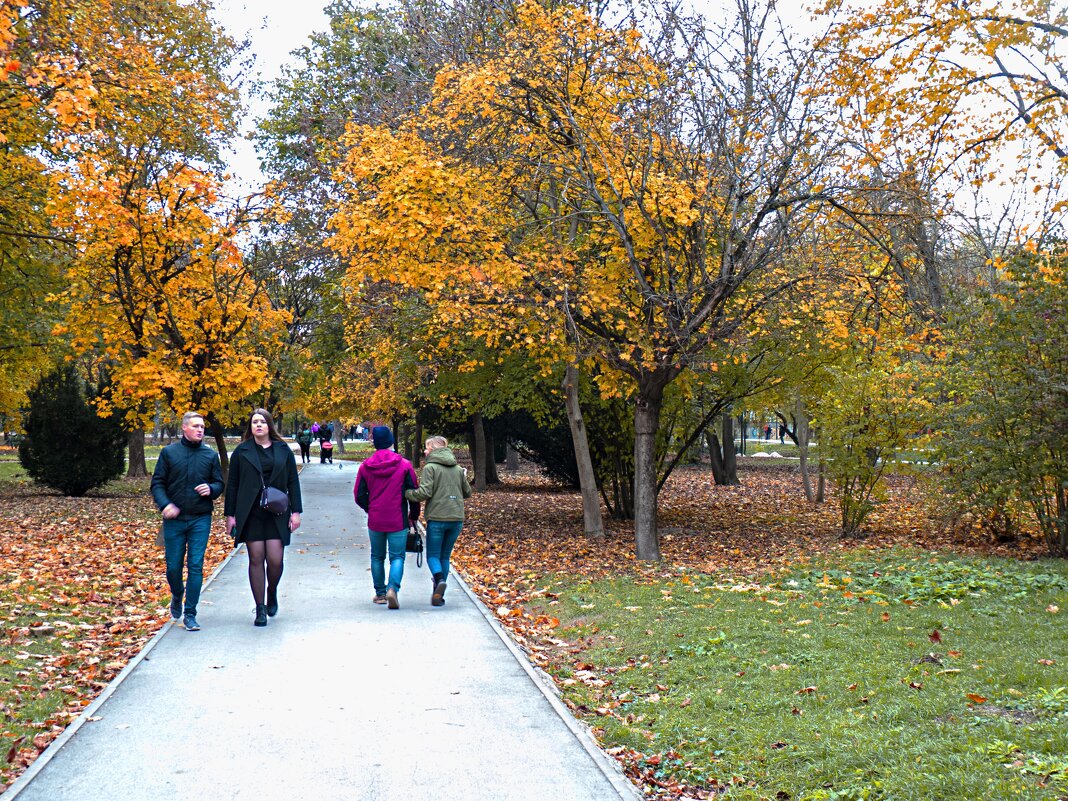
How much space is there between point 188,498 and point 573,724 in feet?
Answer: 13.8

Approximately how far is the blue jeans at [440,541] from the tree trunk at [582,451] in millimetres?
6716

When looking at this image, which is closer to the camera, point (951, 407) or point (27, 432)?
point (951, 407)

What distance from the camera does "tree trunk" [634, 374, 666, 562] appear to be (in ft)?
47.9

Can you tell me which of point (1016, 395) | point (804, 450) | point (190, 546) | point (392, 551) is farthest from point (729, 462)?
point (190, 546)

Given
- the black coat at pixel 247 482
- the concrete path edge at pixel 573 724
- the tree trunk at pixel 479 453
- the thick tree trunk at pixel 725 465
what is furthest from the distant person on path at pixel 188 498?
the thick tree trunk at pixel 725 465

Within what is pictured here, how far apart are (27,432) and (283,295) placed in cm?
817

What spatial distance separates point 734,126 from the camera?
13523 millimetres

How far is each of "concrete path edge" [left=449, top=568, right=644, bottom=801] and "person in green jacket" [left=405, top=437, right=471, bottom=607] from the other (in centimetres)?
111

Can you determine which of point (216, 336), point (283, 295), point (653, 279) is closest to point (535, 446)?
point (283, 295)

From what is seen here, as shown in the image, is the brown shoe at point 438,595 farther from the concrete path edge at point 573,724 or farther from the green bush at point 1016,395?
the green bush at point 1016,395

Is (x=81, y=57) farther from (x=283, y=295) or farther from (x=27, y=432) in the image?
(x=283, y=295)

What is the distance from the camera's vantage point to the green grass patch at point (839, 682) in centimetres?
492

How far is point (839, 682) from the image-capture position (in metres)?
6.62

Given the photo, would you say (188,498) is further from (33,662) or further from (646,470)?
(646,470)
